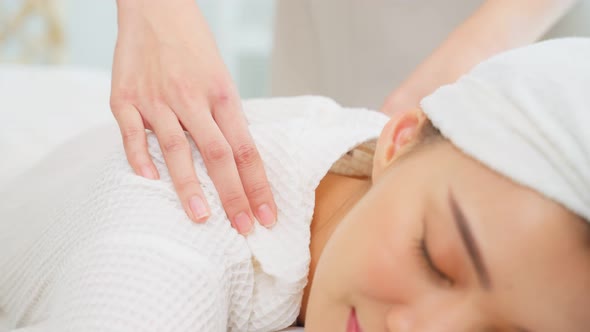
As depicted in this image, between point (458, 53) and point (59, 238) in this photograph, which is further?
point (458, 53)

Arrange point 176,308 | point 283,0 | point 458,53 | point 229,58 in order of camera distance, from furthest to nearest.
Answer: point 229,58 → point 283,0 → point 458,53 → point 176,308

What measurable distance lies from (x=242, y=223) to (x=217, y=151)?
0.34 feet

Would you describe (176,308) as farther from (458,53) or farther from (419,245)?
(458,53)

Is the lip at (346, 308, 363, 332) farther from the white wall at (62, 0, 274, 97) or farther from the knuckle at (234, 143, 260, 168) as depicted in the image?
the white wall at (62, 0, 274, 97)

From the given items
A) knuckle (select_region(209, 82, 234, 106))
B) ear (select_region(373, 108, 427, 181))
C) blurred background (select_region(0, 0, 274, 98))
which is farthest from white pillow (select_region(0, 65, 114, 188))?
blurred background (select_region(0, 0, 274, 98))

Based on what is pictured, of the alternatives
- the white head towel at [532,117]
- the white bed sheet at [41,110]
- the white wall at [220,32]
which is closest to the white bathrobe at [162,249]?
the white head towel at [532,117]

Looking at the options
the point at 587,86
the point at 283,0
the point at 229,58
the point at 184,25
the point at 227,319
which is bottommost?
the point at 229,58

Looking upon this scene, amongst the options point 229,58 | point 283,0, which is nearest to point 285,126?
point 283,0

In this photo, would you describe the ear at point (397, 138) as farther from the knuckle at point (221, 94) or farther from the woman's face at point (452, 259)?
the knuckle at point (221, 94)

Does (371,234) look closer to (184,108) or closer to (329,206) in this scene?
(329,206)

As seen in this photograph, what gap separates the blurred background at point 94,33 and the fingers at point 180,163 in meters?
2.06

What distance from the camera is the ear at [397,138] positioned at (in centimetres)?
91

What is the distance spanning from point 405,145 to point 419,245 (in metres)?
0.17

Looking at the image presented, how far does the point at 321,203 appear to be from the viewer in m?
1.04
